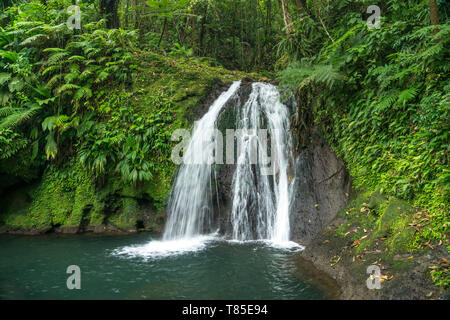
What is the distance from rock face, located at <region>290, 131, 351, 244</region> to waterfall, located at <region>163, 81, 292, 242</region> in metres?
0.26

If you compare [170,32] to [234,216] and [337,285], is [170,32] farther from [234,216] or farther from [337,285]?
[337,285]

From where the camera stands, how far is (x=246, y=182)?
22.6 feet

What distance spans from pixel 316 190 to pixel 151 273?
12.0 ft

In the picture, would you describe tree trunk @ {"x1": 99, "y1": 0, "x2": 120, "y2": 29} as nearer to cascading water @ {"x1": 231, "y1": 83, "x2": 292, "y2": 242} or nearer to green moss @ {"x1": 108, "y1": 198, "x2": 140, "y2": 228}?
cascading water @ {"x1": 231, "y1": 83, "x2": 292, "y2": 242}

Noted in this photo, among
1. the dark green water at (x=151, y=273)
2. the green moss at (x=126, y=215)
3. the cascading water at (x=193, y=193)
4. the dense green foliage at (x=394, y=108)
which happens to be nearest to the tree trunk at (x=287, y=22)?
the dense green foliage at (x=394, y=108)

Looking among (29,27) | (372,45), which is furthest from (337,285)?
(29,27)

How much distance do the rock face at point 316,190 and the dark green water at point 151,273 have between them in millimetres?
954

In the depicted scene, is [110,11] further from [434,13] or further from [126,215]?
[434,13]

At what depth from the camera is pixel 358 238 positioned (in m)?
4.50

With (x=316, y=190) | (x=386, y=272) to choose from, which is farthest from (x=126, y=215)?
(x=386, y=272)

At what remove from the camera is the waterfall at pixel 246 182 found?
258 inches

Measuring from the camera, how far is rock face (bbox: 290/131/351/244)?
19.5ft

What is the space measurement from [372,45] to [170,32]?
1039 cm

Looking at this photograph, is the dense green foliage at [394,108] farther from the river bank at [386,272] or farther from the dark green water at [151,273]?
the dark green water at [151,273]
